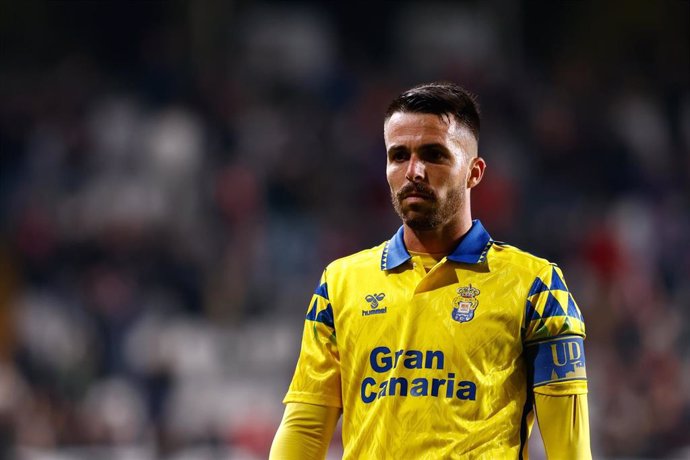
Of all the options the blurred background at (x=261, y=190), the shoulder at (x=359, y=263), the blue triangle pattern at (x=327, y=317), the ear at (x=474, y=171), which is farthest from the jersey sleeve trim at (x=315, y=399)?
the blurred background at (x=261, y=190)

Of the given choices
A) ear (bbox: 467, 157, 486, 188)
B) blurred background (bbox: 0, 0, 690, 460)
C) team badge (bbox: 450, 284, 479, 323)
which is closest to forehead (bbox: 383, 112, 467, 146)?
ear (bbox: 467, 157, 486, 188)

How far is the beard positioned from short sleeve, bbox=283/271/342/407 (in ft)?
1.07

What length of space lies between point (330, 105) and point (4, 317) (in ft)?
12.0

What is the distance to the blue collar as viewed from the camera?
2.97m

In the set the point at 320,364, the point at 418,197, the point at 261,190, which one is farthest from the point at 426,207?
the point at 261,190

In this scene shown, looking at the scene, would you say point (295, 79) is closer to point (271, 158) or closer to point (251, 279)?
point (271, 158)

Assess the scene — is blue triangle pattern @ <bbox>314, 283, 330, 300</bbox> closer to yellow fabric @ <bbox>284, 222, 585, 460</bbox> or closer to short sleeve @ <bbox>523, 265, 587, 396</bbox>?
yellow fabric @ <bbox>284, 222, 585, 460</bbox>

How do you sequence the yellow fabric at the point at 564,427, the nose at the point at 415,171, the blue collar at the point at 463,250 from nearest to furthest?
the yellow fabric at the point at 564,427
the nose at the point at 415,171
the blue collar at the point at 463,250

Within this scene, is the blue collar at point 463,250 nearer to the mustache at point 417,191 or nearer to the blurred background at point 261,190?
the mustache at point 417,191

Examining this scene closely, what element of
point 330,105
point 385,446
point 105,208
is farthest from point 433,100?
point 330,105

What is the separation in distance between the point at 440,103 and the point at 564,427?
85 cm

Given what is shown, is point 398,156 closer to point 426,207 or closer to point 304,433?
point 426,207

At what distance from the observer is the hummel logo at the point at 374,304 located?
295cm

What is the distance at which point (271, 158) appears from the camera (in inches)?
409
